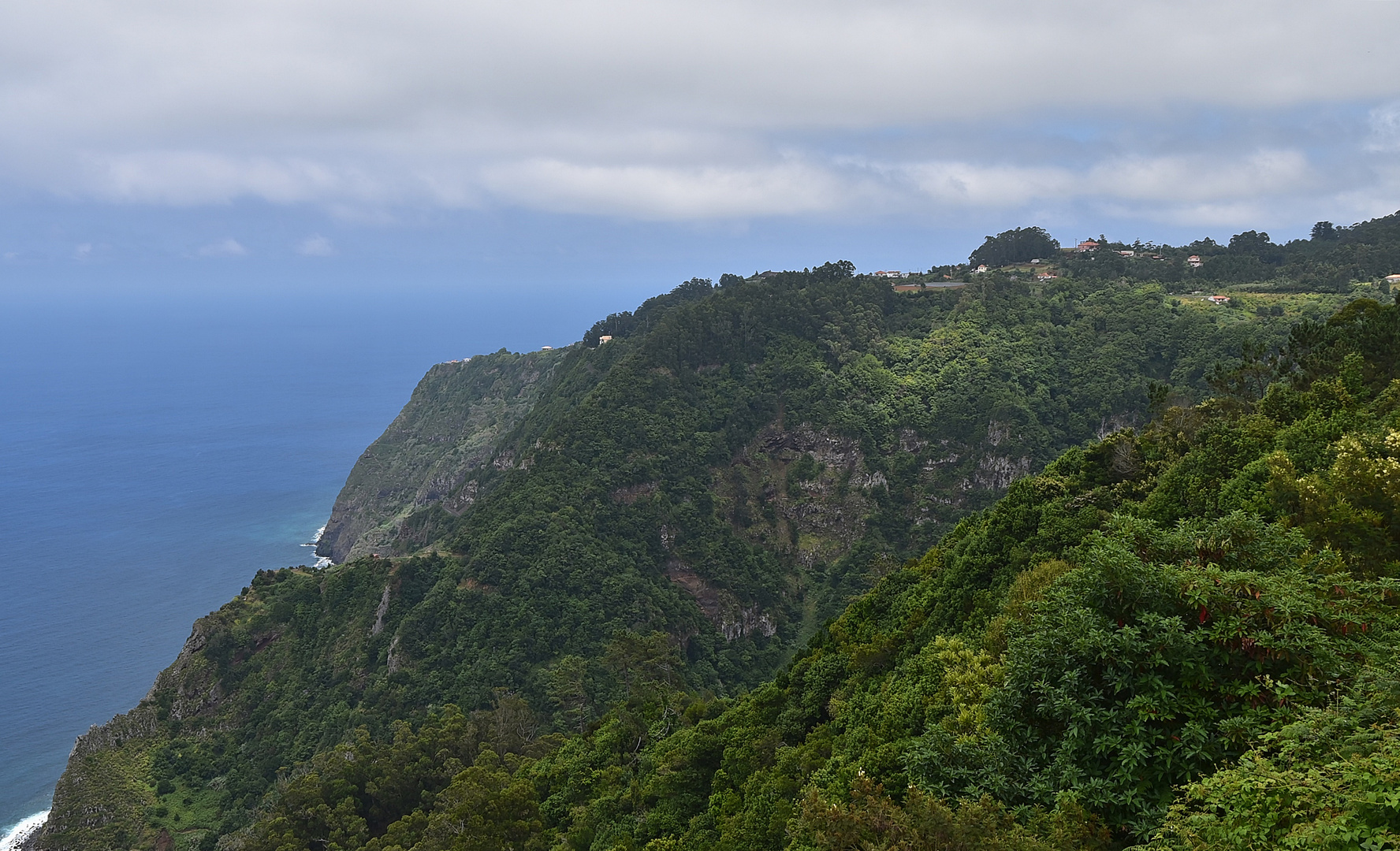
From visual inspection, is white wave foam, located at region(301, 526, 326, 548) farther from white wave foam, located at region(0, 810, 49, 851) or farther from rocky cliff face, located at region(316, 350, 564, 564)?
white wave foam, located at region(0, 810, 49, 851)

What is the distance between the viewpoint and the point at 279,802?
40938 mm

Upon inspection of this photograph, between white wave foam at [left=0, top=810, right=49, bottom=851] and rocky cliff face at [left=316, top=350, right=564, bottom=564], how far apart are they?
4065 cm

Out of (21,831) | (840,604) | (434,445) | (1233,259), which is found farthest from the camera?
(434,445)

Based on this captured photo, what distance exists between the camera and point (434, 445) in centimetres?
12462

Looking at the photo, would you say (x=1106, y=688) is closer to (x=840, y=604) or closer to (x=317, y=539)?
(x=840, y=604)

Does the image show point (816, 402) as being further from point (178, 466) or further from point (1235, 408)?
point (178, 466)

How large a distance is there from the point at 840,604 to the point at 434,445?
73395 millimetres

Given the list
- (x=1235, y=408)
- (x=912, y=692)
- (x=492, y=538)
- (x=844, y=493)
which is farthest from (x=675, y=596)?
(x=912, y=692)

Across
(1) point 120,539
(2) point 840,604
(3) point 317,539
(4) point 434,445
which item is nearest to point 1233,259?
(2) point 840,604

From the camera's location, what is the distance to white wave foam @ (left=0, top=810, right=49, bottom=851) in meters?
54.1

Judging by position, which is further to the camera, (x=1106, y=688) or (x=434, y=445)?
(x=434, y=445)

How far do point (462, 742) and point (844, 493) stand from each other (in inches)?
1899

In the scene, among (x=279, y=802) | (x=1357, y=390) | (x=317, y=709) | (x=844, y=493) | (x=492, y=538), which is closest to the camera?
(x=1357, y=390)

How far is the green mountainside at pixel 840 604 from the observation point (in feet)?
41.7
